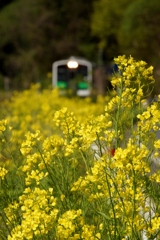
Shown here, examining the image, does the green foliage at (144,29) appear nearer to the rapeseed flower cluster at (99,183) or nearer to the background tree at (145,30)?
the background tree at (145,30)

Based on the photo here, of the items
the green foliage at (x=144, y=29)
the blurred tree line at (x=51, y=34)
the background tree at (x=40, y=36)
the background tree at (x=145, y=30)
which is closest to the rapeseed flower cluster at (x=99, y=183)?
the background tree at (x=145, y=30)

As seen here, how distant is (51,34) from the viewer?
6394 cm

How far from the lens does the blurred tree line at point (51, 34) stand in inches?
2286

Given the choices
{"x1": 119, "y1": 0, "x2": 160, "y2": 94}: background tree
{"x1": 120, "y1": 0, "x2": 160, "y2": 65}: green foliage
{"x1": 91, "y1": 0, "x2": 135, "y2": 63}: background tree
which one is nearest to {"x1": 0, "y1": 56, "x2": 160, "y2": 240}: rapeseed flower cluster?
{"x1": 119, "y1": 0, "x2": 160, "y2": 94}: background tree

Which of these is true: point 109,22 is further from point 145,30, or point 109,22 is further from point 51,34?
point 145,30

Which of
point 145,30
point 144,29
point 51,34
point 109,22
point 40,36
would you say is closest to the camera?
point 145,30

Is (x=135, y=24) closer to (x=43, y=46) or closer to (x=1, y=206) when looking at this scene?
(x=43, y=46)

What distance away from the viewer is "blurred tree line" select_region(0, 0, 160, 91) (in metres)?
58.1

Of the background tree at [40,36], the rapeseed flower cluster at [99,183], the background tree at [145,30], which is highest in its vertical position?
the rapeseed flower cluster at [99,183]

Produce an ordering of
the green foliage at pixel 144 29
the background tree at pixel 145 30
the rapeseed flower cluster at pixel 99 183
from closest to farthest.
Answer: the rapeseed flower cluster at pixel 99 183, the background tree at pixel 145 30, the green foliage at pixel 144 29

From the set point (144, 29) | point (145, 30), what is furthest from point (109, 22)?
point (145, 30)

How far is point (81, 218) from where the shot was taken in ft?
18.1

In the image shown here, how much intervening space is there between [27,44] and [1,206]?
5960cm

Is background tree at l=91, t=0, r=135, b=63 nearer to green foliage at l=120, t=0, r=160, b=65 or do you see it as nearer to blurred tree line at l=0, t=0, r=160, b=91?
blurred tree line at l=0, t=0, r=160, b=91
